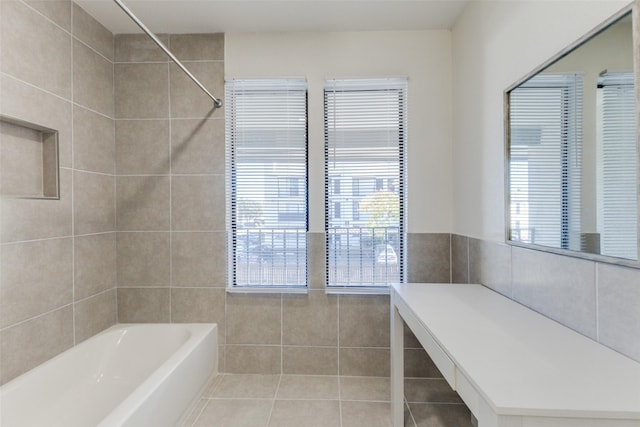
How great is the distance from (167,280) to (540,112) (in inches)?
95.3

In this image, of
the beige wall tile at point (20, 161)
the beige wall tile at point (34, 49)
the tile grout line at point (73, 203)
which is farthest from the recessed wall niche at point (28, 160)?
the beige wall tile at point (34, 49)

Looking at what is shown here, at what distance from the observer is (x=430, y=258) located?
210 centimetres

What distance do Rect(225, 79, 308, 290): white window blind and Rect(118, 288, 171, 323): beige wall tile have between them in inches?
23.9

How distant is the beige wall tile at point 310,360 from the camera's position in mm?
2135

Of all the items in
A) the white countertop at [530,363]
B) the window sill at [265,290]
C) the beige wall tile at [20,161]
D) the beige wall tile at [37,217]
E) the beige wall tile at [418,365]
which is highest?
the beige wall tile at [20,161]

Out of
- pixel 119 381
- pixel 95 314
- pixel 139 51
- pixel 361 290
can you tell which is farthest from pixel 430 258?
pixel 139 51

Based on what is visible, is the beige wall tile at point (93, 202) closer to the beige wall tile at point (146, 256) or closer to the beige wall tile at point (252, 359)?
the beige wall tile at point (146, 256)

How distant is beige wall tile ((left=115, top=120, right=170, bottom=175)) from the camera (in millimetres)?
2176

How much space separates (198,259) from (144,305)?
0.53m

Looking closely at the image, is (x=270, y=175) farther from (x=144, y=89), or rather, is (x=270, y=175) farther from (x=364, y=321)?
(x=364, y=321)

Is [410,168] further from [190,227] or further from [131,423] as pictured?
[131,423]

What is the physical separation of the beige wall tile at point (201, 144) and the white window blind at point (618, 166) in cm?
201

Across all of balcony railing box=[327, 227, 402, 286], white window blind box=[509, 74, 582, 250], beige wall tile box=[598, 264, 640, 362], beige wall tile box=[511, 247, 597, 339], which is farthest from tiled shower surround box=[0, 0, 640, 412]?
beige wall tile box=[598, 264, 640, 362]

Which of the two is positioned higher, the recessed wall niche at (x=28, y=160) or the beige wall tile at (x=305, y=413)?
the recessed wall niche at (x=28, y=160)
